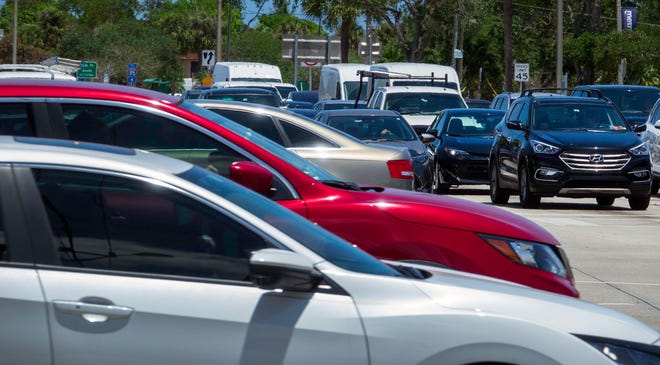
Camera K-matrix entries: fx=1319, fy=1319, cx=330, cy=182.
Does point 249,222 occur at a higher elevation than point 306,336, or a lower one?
higher

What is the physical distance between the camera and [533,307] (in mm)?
5262

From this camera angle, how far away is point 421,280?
5367mm

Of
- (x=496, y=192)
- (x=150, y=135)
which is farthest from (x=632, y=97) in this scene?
(x=150, y=135)

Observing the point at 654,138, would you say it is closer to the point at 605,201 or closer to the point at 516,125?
the point at 605,201

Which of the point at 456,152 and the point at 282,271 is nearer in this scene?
the point at 282,271

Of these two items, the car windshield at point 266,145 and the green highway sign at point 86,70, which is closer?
the car windshield at point 266,145

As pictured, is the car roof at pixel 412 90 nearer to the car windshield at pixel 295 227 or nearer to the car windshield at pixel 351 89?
the car windshield at pixel 351 89

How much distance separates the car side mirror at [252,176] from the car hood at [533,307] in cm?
233

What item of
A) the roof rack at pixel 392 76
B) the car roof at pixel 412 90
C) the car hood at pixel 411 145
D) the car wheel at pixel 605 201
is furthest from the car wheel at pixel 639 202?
the roof rack at pixel 392 76

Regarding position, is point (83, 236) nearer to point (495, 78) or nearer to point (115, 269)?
point (115, 269)

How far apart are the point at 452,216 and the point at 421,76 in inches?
984

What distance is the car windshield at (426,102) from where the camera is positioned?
26.7m

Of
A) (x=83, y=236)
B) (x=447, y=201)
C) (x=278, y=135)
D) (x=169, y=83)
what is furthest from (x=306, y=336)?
(x=169, y=83)

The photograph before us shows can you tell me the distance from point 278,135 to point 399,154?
3.67 ft
